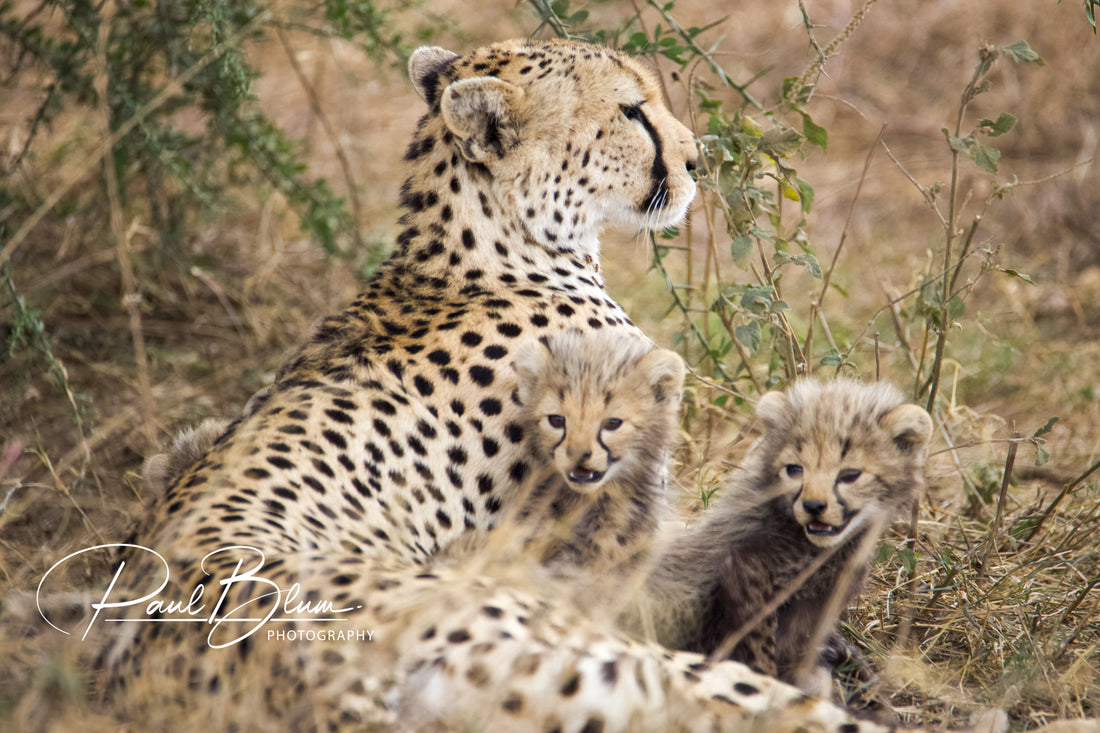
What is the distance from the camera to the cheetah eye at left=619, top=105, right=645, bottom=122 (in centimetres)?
312

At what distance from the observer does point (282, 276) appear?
5.64 m

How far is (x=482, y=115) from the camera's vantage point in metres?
2.90

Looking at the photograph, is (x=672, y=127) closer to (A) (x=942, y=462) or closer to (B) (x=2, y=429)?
(A) (x=942, y=462)

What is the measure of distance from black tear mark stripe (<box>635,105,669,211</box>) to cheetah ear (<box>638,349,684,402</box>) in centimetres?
62

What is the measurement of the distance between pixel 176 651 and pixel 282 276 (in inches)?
154

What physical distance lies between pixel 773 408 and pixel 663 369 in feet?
1.02

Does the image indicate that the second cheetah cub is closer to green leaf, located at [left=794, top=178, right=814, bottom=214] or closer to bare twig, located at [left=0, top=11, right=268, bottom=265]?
green leaf, located at [left=794, top=178, right=814, bottom=214]

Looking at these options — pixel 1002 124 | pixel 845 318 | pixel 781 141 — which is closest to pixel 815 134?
pixel 781 141

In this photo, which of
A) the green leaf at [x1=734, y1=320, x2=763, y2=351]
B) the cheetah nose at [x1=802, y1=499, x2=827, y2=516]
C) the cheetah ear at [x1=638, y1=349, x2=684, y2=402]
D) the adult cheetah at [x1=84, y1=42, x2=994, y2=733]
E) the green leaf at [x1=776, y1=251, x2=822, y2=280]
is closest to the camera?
the adult cheetah at [x1=84, y1=42, x2=994, y2=733]

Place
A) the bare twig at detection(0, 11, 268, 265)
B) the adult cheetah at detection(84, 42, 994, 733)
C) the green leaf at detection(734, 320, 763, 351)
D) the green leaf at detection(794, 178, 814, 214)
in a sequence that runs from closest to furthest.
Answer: the adult cheetah at detection(84, 42, 994, 733), the bare twig at detection(0, 11, 268, 265), the green leaf at detection(734, 320, 763, 351), the green leaf at detection(794, 178, 814, 214)

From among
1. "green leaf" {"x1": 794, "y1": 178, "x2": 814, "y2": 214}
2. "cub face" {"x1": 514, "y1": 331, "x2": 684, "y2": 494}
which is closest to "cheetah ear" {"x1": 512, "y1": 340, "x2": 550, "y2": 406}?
"cub face" {"x1": 514, "y1": 331, "x2": 684, "y2": 494}

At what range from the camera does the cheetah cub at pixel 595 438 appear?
2.62m
